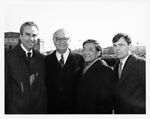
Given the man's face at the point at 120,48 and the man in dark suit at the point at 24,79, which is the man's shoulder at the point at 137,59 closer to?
the man's face at the point at 120,48

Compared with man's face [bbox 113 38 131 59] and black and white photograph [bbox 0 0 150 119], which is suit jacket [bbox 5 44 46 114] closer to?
black and white photograph [bbox 0 0 150 119]

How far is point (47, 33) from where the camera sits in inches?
132

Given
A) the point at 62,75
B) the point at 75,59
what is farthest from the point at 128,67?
the point at 62,75

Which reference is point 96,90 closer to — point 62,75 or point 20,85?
point 62,75

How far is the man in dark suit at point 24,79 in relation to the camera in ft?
11.0

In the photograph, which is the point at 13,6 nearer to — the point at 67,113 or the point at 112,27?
the point at 112,27

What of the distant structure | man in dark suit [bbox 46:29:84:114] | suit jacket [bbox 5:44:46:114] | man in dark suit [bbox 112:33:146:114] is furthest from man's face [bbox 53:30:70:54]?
man in dark suit [bbox 112:33:146:114]

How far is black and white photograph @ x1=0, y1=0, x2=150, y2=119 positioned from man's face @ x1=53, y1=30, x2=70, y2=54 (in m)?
0.01

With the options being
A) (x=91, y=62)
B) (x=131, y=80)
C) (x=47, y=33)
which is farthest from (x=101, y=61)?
(x=47, y=33)

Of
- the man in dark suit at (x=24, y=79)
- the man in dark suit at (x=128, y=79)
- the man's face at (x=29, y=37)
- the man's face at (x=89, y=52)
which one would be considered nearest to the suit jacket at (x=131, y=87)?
the man in dark suit at (x=128, y=79)

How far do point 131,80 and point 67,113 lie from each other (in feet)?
2.69

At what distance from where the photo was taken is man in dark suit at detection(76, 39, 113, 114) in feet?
11.1

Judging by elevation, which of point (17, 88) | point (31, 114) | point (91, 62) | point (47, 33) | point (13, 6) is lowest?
point (31, 114)

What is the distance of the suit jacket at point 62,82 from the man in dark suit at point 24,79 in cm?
10
